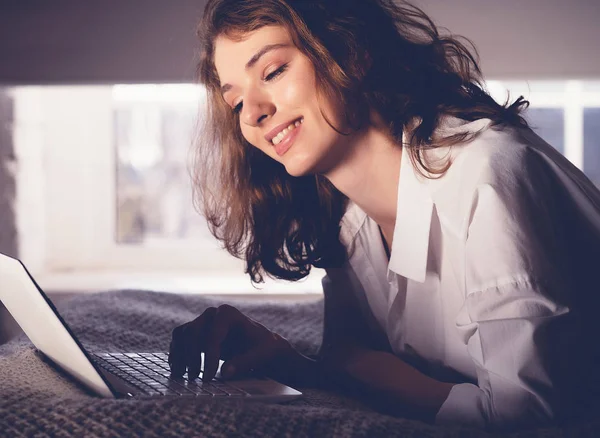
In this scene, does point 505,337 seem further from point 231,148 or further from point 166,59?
point 166,59

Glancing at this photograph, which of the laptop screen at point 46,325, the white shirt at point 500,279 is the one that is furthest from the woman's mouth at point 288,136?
the laptop screen at point 46,325

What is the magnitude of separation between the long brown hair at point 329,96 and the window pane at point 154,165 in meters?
1.66

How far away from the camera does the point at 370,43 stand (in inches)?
52.6

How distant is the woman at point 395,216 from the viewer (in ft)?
2.94

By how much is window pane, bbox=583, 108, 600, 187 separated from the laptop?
2527 millimetres

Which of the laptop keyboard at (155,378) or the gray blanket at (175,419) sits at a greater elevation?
the gray blanket at (175,419)

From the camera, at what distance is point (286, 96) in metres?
1.26

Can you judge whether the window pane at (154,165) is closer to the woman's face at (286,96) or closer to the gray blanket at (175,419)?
the woman's face at (286,96)

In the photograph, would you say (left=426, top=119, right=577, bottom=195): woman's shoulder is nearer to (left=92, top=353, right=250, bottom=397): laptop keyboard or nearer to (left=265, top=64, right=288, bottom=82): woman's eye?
(left=265, top=64, right=288, bottom=82): woman's eye

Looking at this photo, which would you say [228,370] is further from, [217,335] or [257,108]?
[257,108]

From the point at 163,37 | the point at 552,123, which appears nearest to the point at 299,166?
the point at 163,37

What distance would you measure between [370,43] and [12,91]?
205cm

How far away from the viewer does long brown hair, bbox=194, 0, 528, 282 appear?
1273 mm

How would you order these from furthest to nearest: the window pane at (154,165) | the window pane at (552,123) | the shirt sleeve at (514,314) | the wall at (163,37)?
1. the window pane at (154,165)
2. the window pane at (552,123)
3. the wall at (163,37)
4. the shirt sleeve at (514,314)
